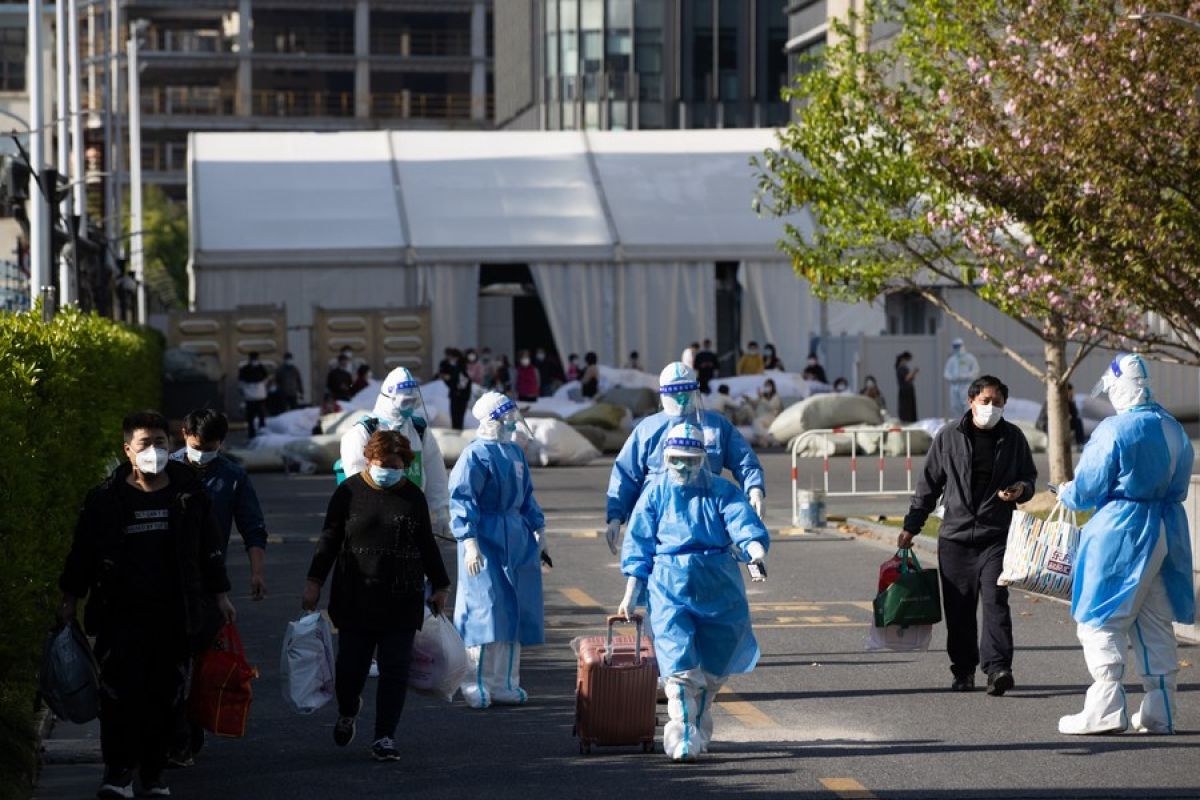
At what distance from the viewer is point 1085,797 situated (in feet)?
28.3

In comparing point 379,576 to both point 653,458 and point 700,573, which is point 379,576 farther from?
point 653,458

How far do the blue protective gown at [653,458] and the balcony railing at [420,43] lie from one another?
98.7 metres

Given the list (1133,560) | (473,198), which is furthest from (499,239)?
(1133,560)

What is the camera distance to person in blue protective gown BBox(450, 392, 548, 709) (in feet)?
36.8

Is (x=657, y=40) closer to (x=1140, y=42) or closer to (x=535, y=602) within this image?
(x=1140, y=42)

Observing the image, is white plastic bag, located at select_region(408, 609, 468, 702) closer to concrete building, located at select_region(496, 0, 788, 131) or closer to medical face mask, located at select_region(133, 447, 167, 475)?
medical face mask, located at select_region(133, 447, 167, 475)

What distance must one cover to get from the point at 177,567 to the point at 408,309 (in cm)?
3686

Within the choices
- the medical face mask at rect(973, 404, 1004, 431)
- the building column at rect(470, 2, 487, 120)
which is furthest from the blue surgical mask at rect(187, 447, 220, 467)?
the building column at rect(470, 2, 487, 120)

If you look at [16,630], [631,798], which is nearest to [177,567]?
[16,630]

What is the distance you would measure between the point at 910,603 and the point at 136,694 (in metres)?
4.58

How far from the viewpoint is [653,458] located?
11172 mm

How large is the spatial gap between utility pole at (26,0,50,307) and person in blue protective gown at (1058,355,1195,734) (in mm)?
16883

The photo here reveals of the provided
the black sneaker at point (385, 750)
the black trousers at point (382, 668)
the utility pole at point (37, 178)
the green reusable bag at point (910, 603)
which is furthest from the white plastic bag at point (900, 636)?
the utility pole at point (37, 178)

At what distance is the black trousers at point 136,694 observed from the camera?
8.62 metres
